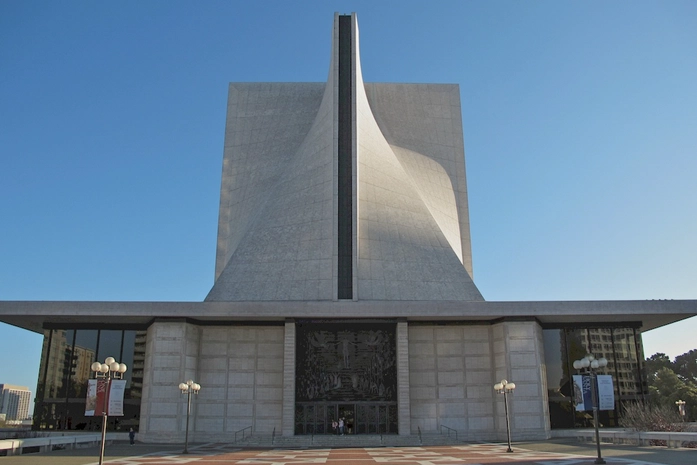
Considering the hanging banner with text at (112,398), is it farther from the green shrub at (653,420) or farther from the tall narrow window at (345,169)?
the green shrub at (653,420)

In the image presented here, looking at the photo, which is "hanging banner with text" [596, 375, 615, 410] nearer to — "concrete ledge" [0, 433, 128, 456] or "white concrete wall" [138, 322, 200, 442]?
"white concrete wall" [138, 322, 200, 442]

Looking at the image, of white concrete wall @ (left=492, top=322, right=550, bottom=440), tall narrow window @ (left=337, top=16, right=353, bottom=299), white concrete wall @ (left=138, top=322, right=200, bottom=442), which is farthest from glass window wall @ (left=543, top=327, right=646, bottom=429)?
white concrete wall @ (left=138, top=322, right=200, bottom=442)

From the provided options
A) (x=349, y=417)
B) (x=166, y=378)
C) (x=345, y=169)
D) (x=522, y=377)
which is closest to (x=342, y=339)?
(x=349, y=417)

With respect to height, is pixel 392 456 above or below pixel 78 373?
below

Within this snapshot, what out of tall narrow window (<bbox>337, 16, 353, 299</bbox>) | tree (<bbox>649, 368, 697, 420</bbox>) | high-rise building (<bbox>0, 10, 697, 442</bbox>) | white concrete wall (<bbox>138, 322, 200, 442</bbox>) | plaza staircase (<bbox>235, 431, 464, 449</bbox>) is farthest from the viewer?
tree (<bbox>649, 368, 697, 420</bbox>)

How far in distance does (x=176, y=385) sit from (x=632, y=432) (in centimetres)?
1972

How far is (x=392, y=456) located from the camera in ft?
67.4

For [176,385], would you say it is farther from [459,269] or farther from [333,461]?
[459,269]

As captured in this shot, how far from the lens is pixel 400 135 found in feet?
141

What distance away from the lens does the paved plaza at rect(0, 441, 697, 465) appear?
17.7m

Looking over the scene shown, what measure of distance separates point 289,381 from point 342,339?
328cm

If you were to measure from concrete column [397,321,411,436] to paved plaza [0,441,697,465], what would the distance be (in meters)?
2.93

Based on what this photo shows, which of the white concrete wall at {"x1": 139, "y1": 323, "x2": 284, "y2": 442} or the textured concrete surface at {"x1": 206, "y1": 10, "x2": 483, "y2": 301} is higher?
the textured concrete surface at {"x1": 206, "y1": 10, "x2": 483, "y2": 301}

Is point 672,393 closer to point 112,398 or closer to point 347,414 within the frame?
point 347,414
